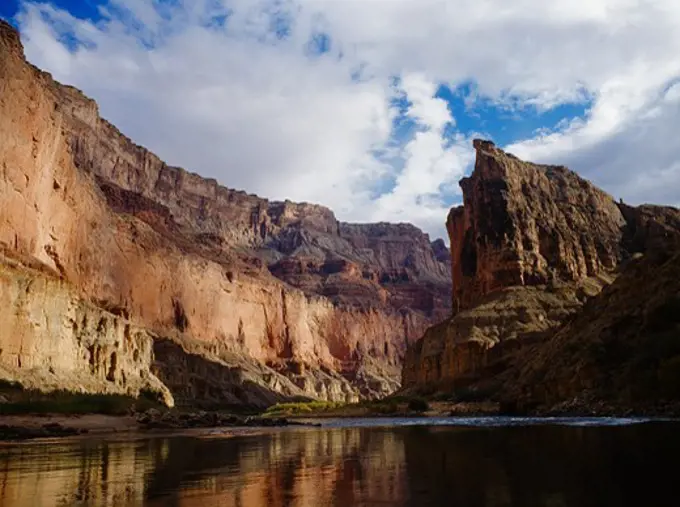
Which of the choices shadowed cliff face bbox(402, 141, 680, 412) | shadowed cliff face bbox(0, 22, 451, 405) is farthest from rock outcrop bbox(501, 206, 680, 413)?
shadowed cliff face bbox(0, 22, 451, 405)

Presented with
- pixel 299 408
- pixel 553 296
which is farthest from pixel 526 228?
pixel 299 408

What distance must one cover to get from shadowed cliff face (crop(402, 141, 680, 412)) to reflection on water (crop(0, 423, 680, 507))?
22983 mm

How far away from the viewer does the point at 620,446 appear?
18438mm

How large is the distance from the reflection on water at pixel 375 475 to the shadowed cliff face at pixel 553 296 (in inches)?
905

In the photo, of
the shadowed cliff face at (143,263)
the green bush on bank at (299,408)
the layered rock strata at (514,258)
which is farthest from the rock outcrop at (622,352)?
the shadowed cliff face at (143,263)

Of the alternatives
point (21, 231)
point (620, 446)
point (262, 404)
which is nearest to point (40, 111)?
point (21, 231)

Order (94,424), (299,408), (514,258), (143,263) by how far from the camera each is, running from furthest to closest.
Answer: (143,263) < (514,258) < (299,408) < (94,424)

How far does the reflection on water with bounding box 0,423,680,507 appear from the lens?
35.7ft

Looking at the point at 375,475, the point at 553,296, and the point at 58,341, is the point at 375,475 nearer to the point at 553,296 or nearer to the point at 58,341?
the point at 58,341

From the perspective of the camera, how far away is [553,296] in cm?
9562

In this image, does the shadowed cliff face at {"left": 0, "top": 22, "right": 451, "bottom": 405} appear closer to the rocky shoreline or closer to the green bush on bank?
the rocky shoreline

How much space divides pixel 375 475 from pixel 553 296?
3456 inches

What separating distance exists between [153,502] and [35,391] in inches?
1763

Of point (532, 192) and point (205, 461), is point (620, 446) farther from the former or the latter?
point (532, 192)
